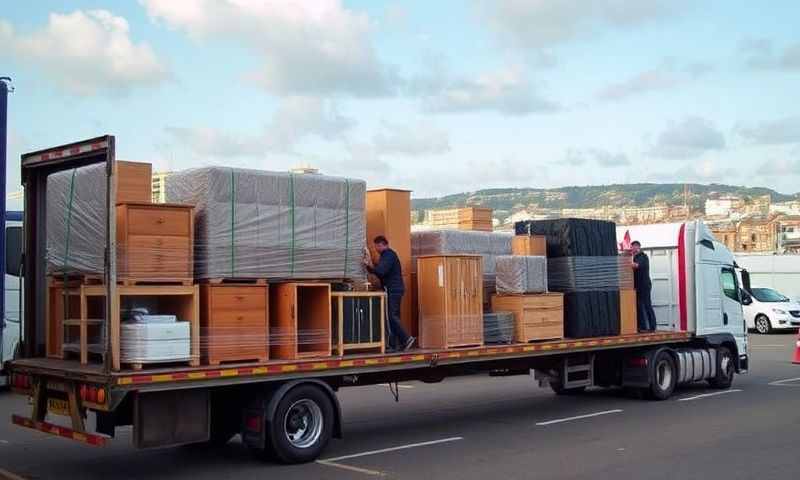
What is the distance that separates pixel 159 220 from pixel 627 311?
830 cm

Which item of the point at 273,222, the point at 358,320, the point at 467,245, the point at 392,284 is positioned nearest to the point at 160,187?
the point at 273,222

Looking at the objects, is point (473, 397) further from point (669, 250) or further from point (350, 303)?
point (350, 303)

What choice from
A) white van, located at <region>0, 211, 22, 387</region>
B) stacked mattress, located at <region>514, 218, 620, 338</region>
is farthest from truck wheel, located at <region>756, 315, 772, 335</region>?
white van, located at <region>0, 211, 22, 387</region>

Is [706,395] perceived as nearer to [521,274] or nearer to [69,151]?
[521,274]

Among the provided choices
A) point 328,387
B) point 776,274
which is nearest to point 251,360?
point 328,387

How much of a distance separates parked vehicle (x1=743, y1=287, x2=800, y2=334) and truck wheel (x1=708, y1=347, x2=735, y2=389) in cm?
1612

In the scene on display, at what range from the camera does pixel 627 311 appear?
14055mm

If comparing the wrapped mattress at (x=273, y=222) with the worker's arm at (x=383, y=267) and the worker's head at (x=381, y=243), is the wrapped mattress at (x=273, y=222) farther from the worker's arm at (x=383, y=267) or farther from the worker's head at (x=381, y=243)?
the worker's head at (x=381, y=243)

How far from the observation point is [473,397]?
50.5ft

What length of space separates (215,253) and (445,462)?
3.39 m

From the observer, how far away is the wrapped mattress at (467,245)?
1220cm

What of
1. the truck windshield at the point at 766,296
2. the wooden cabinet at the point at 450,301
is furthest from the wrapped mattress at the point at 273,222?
the truck windshield at the point at 766,296

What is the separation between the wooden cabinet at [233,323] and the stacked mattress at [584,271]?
548 centimetres

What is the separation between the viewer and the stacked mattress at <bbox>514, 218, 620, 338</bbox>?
13023 mm
